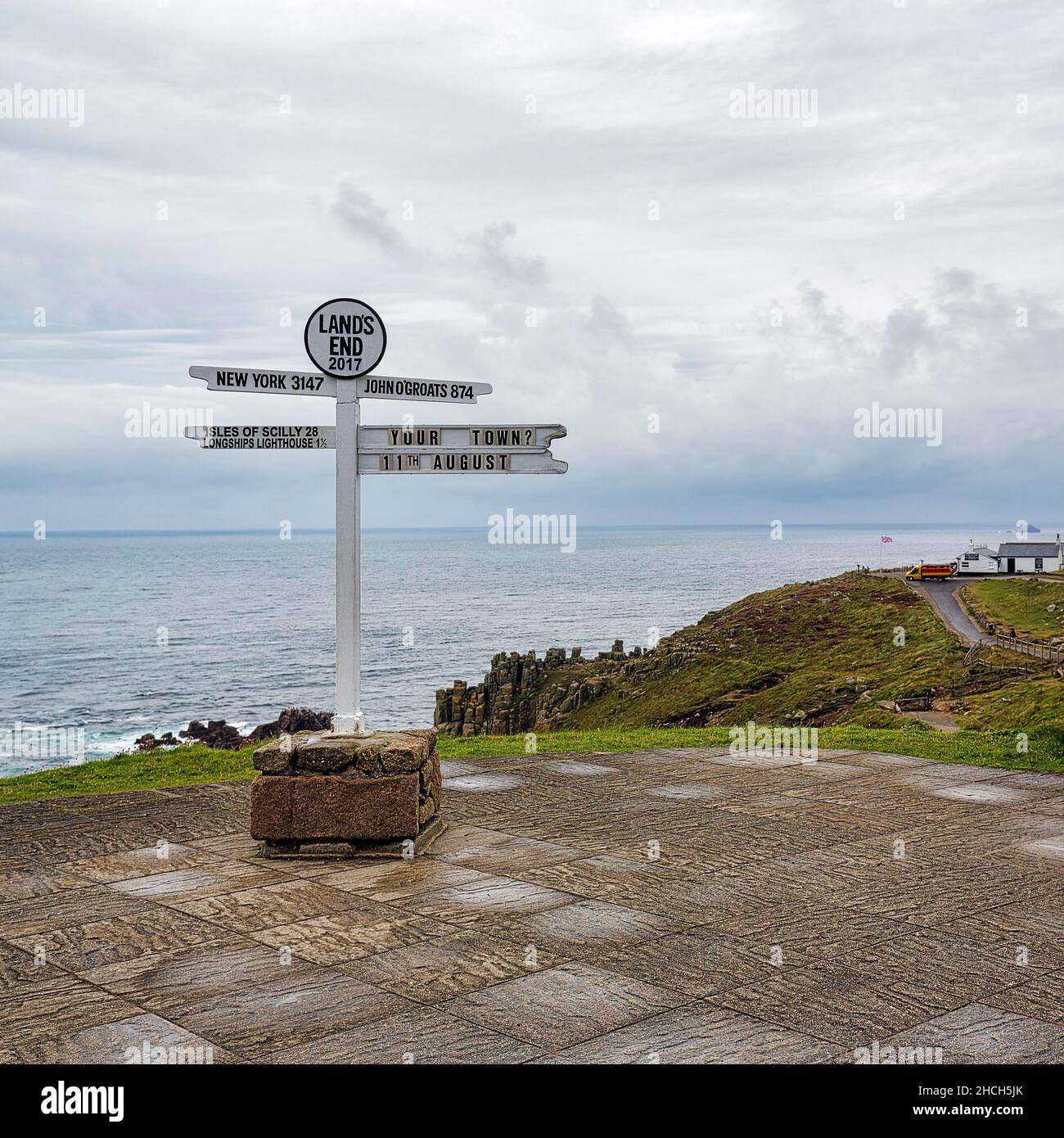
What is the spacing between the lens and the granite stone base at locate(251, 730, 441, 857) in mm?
7621

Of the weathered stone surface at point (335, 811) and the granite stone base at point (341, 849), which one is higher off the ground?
the weathered stone surface at point (335, 811)

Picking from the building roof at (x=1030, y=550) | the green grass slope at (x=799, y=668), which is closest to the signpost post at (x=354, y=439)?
the green grass slope at (x=799, y=668)

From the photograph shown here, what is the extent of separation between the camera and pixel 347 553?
8508mm

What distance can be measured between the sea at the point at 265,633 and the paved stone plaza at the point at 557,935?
62.5 feet

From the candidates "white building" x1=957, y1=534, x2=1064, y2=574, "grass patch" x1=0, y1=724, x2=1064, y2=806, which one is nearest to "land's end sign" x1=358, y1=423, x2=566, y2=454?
"grass patch" x1=0, y1=724, x2=1064, y2=806

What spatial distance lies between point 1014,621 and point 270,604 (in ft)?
270

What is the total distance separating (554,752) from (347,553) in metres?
4.64

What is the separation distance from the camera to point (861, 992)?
5.11 m

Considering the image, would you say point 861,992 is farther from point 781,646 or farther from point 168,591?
point 168,591

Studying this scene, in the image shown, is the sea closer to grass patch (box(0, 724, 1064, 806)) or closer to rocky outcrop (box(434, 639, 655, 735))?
rocky outcrop (box(434, 639, 655, 735))

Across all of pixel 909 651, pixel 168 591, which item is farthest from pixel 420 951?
pixel 168 591

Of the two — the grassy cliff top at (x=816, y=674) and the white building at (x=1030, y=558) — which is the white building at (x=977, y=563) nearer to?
the white building at (x=1030, y=558)

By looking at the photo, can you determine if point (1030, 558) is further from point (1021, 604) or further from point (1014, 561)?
point (1021, 604)

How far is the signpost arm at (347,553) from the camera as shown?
8367 mm
